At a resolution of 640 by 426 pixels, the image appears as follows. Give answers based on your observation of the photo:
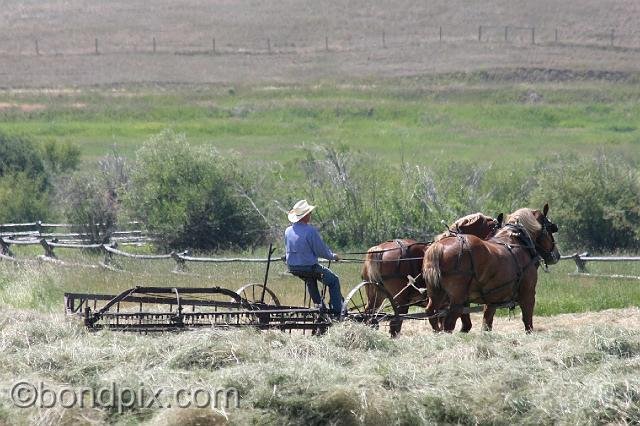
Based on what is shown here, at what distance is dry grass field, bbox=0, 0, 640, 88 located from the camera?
250 ft

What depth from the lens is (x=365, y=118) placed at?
6019 cm

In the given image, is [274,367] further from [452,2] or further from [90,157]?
→ [452,2]

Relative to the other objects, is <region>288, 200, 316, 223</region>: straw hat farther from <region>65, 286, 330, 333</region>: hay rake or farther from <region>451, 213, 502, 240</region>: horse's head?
<region>451, 213, 502, 240</region>: horse's head

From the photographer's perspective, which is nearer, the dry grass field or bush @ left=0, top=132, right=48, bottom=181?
bush @ left=0, top=132, right=48, bottom=181

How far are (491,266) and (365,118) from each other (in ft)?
150

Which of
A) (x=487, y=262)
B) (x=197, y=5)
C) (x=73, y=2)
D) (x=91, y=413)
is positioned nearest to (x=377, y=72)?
(x=197, y=5)

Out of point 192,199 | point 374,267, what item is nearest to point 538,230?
point 374,267

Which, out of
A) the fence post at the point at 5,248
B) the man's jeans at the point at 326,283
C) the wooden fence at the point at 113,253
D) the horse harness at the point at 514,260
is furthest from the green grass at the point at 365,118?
the man's jeans at the point at 326,283

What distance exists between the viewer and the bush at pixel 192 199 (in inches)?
1207

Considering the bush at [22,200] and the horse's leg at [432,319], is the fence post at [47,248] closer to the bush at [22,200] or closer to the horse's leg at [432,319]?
the bush at [22,200]

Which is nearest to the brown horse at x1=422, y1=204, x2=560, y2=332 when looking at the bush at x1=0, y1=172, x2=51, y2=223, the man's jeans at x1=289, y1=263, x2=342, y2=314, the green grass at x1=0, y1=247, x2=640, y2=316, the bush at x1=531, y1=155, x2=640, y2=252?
the man's jeans at x1=289, y1=263, x2=342, y2=314

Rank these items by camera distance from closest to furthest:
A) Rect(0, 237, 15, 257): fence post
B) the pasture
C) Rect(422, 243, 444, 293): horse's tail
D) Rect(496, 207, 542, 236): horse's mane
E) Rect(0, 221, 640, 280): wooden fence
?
the pasture < Rect(422, 243, 444, 293): horse's tail < Rect(496, 207, 542, 236): horse's mane < Rect(0, 221, 640, 280): wooden fence < Rect(0, 237, 15, 257): fence post

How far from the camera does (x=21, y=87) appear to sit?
72438 mm

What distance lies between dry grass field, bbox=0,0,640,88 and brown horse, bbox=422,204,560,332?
192ft
